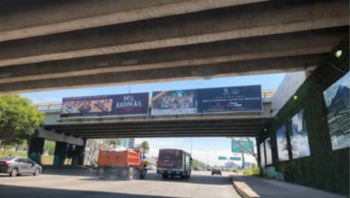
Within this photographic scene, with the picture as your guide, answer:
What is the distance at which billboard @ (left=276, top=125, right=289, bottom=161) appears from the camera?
23547 millimetres

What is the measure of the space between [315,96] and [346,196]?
17.3 feet

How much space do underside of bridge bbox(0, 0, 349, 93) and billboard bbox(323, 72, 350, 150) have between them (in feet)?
5.23

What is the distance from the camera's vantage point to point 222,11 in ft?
33.5

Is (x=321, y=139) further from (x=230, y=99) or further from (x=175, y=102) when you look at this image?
(x=175, y=102)

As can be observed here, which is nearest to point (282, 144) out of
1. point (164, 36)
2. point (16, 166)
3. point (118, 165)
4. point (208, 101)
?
point (208, 101)

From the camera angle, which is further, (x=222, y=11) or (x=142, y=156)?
(x=142, y=156)

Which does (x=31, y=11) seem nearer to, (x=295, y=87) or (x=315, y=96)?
(x=315, y=96)

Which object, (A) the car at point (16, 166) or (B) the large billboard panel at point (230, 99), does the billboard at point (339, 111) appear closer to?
(B) the large billboard panel at point (230, 99)

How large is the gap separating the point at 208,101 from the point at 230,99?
218 centimetres

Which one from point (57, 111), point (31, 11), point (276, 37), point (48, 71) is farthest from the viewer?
point (57, 111)

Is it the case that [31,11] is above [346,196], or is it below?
above

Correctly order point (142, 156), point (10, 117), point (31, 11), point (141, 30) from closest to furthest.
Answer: point (31, 11)
point (141, 30)
point (10, 117)
point (142, 156)

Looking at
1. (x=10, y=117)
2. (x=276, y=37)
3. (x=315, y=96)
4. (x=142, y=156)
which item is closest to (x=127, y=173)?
(x=142, y=156)

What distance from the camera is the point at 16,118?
29750mm
